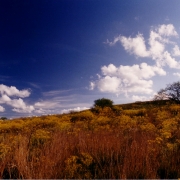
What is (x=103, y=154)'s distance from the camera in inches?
173

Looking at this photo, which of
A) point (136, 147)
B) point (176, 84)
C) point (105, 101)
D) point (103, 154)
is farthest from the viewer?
point (176, 84)

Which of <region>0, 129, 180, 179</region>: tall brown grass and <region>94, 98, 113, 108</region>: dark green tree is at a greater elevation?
<region>94, 98, 113, 108</region>: dark green tree

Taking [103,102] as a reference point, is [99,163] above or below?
below

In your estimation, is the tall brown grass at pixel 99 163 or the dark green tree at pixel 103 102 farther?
the dark green tree at pixel 103 102

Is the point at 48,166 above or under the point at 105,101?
under

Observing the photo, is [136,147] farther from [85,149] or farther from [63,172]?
[63,172]

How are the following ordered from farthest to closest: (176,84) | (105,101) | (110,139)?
(176,84) < (105,101) < (110,139)

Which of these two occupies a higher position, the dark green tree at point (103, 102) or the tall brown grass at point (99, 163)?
the dark green tree at point (103, 102)

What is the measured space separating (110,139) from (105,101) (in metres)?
20.6

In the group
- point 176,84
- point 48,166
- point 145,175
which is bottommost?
point 145,175

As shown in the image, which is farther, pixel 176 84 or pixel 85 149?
pixel 176 84

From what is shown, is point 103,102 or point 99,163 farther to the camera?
point 103,102

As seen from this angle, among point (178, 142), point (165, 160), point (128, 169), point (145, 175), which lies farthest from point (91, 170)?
point (178, 142)

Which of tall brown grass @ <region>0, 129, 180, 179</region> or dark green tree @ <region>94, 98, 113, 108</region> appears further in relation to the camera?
dark green tree @ <region>94, 98, 113, 108</region>
